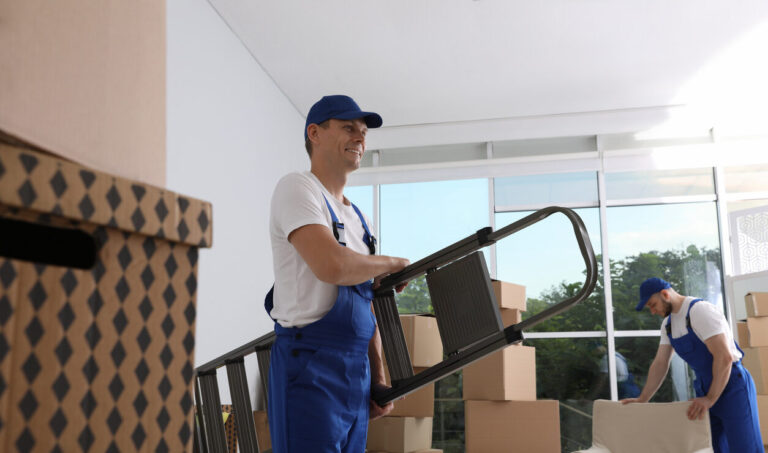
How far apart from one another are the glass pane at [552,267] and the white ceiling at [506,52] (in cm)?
117

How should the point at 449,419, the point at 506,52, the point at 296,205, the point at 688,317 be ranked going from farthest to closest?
the point at 449,419
the point at 506,52
the point at 688,317
the point at 296,205

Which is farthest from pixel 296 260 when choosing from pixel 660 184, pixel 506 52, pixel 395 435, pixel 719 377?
pixel 660 184

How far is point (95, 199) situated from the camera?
473mm

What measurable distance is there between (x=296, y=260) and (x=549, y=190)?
5.68m

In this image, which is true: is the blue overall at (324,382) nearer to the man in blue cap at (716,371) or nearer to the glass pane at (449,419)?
the man in blue cap at (716,371)

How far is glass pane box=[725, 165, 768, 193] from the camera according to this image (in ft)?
21.4

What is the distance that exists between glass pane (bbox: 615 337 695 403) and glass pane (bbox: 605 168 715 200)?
145 centimetres

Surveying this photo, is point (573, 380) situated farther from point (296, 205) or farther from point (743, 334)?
point (296, 205)

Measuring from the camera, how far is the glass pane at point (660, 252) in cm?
645

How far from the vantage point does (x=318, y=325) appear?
1373mm

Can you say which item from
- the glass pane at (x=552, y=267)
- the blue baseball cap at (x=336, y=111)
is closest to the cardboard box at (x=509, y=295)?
the glass pane at (x=552, y=267)

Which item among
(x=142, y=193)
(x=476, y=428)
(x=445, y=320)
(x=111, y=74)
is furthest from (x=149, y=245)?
(x=476, y=428)

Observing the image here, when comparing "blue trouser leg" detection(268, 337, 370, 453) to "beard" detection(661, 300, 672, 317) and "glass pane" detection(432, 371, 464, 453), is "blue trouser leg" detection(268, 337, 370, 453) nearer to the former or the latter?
"beard" detection(661, 300, 672, 317)

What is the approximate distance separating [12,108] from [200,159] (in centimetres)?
368
